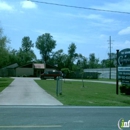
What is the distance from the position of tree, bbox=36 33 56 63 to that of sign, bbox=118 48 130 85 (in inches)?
3658

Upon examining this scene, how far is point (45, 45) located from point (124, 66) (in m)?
94.7

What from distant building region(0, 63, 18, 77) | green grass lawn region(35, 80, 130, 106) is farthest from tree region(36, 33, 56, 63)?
green grass lawn region(35, 80, 130, 106)

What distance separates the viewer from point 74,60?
11106 centimetres

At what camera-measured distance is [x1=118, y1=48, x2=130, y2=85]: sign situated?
20.4 meters

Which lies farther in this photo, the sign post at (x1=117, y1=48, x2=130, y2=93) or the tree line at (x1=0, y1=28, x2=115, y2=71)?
the tree line at (x1=0, y1=28, x2=115, y2=71)

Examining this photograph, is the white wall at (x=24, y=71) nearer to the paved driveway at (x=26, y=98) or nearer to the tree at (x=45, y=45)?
the tree at (x=45, y=45)

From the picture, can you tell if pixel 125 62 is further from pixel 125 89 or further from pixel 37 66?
pixel 37 66

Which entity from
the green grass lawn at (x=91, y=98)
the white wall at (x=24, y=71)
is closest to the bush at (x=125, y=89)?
the green grass lawn at (x=91, y=98)

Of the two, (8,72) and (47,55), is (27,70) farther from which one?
(47,55)

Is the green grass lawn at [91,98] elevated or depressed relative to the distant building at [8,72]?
depressed

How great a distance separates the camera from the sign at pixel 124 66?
66.8 ft

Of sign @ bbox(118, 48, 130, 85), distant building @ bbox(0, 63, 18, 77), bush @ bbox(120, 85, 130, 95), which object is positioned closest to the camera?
sign @ bbox(118, 48, 130, 85)

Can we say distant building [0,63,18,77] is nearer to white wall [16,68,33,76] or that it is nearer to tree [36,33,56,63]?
white wall [16,68,33,76]

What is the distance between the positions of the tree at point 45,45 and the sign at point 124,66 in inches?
3658
